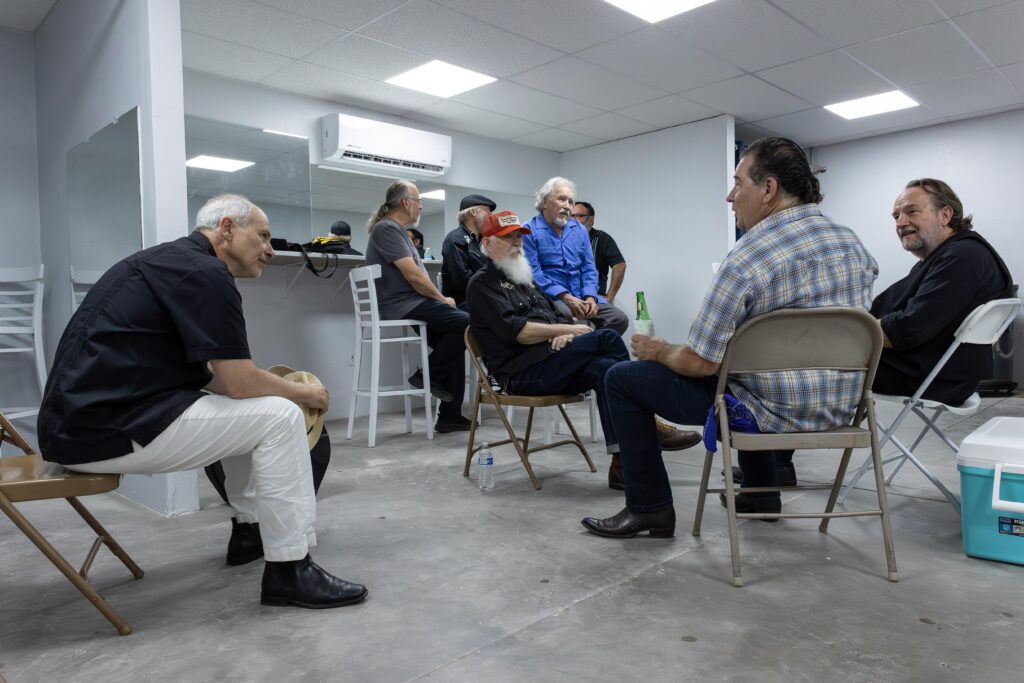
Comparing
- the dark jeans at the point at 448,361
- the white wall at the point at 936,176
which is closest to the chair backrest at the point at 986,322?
the dark jeans at the point at 448,361

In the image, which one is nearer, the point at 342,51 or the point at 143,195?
the point at 143,195

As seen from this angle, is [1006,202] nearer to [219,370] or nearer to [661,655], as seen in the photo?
[661,655]

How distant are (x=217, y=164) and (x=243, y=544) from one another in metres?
3.49

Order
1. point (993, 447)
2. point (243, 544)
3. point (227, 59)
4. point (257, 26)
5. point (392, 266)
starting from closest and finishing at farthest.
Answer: point (993, 447) → point (243, 544) → point (257, 26) → point (392, 266) → point (227, 59)

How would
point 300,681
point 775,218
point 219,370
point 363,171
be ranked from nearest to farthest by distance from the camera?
point 300,681 → point 219,370 → point 775,218 → point 363,171

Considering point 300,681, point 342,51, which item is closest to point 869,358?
point 300,681

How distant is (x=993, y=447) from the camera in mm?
1911

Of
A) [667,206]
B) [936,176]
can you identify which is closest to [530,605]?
[667,206]

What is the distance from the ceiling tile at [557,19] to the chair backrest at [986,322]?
2649mm

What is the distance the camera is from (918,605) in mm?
1679

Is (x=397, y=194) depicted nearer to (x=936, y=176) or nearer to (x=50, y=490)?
(x=50, y=490)

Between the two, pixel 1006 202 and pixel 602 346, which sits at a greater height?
pixel 1006 202

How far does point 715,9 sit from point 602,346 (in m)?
2.46

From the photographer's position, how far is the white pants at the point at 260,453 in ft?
5.30
